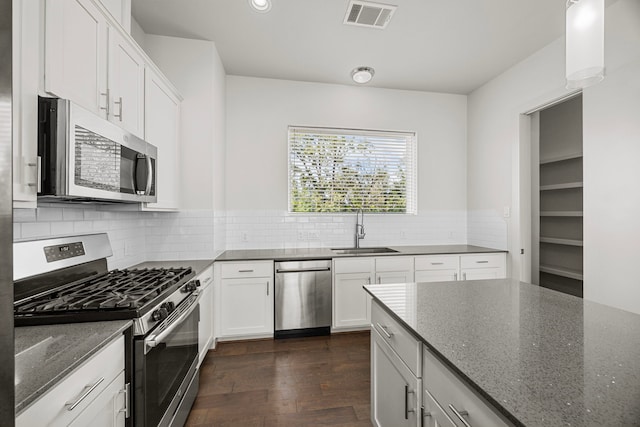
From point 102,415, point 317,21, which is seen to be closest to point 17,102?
point 102,415

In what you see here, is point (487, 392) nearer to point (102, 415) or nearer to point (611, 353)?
point (611, 353)

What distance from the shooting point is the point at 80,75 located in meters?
1.36

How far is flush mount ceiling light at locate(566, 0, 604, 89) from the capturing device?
33.8 inches

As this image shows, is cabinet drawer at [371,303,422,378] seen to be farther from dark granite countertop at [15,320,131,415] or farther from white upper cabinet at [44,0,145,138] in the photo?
white upper cabinet at [44,0,145,138]

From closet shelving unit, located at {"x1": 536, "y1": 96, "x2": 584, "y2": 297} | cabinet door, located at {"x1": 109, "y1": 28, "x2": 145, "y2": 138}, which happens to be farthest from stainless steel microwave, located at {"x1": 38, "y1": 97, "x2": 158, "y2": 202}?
closet shelving unit, located at {"x1": 536, "y1": 96, "x2": 584, "y2": 297}

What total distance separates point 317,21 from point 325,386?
2.99 meters

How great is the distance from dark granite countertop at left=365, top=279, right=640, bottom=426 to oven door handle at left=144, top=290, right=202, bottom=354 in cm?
106

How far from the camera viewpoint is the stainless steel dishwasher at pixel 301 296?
2.90 m

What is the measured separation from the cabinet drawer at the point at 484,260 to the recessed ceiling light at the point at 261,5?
3.16 metres

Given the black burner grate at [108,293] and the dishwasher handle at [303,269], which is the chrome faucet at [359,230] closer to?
the dishwasher handle at [303,269]

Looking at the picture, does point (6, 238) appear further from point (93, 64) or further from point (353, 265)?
point (353, 265)

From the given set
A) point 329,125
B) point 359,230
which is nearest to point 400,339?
point 359,230

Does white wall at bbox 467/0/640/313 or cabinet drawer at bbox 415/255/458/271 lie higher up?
white wall at bbox 467/0/640/313

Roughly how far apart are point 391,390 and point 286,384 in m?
1.15
